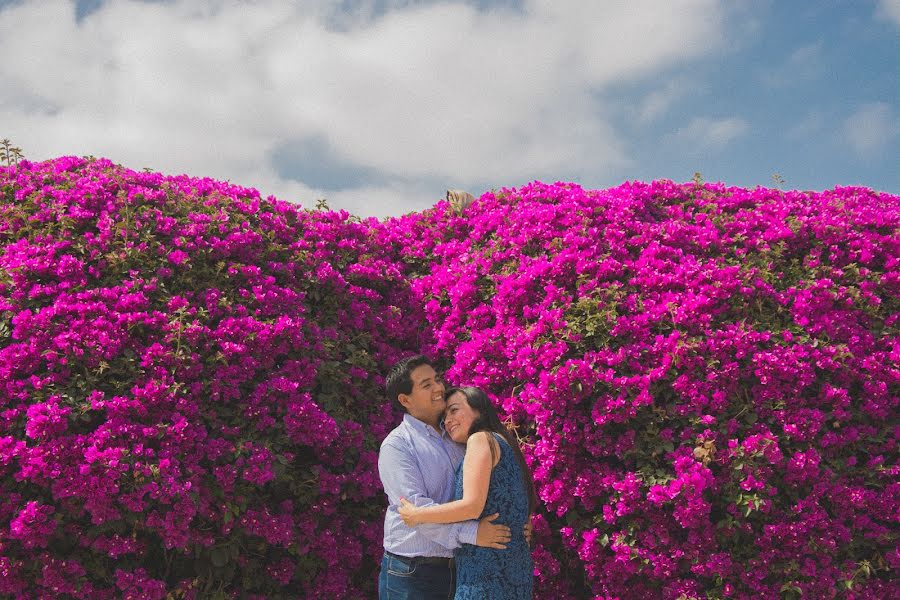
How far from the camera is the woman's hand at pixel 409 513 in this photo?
3633 mm

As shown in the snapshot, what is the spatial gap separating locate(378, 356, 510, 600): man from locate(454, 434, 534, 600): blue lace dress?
64mm

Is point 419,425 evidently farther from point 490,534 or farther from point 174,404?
point 174,404

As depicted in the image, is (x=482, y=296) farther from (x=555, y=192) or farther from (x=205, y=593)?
(x=205, y=593)

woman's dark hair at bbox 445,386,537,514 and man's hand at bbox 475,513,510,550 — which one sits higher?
woman's dark hair at bbox 445,386,537,514

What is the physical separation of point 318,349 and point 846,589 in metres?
3.93

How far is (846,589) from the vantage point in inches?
183

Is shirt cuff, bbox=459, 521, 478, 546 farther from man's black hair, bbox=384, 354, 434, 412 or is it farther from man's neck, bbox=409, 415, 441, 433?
man's black hair, bbox=384, 354, 434, 412

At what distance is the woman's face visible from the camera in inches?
157

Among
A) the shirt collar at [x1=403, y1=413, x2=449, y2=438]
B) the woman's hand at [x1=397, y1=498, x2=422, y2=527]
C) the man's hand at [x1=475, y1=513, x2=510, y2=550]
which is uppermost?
the shirt collar at [x1=403, y1=413, x2=449, y2=438]

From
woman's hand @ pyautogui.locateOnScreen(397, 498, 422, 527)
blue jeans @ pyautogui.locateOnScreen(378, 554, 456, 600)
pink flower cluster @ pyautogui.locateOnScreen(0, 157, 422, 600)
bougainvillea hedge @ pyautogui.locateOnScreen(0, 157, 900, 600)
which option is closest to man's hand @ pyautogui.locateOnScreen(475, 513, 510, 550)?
woman's hand @ pyautogui.locateOnScreen(397, 498, 422, 527)

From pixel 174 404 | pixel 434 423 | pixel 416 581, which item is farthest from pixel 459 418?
pixel 174 404

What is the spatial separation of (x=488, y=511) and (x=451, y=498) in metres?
0.34

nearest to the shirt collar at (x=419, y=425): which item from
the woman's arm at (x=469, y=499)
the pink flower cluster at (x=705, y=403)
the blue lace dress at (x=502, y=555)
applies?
the blue lace dress at (x=502, y=555)

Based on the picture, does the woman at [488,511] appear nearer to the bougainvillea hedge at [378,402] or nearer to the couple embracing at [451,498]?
the couple embracing at [451,498]
